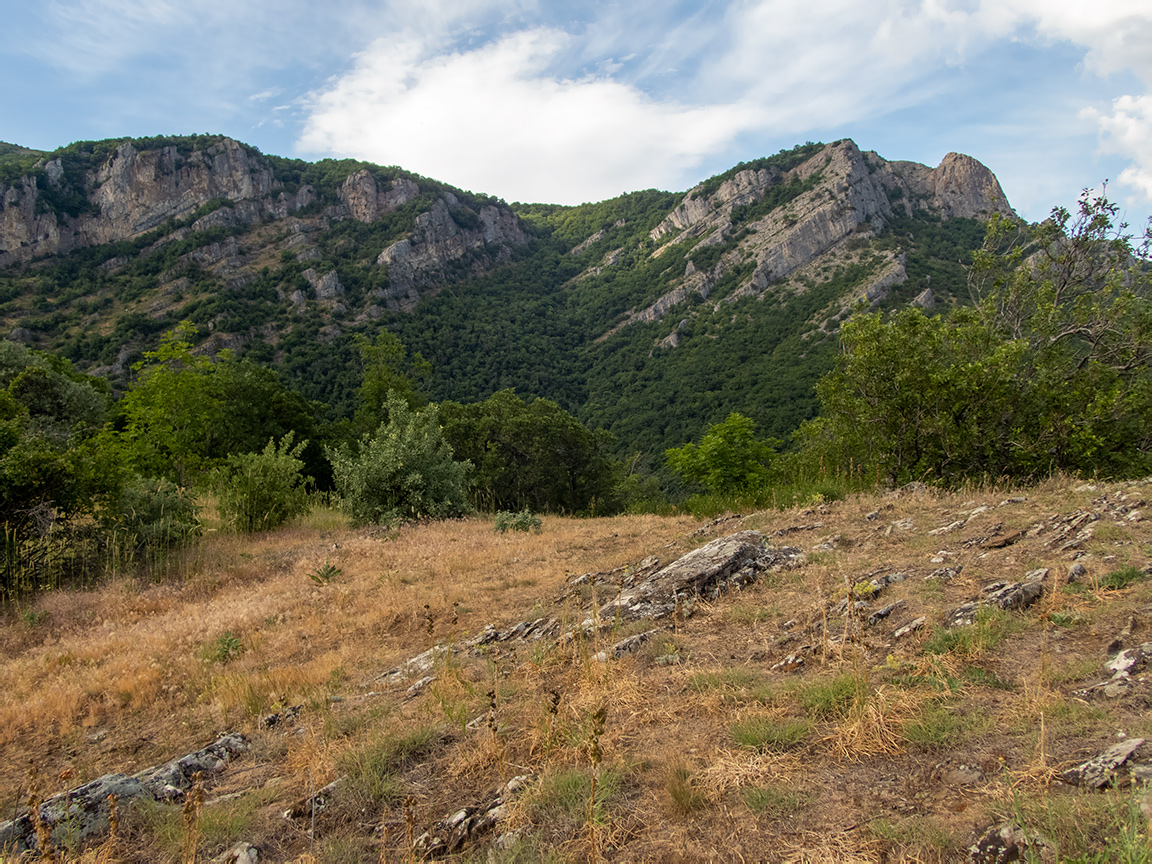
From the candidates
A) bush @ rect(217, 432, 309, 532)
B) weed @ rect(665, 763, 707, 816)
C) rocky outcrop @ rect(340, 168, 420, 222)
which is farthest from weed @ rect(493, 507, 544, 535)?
rocky outcrop @ rect(340, 168, 420, 222)

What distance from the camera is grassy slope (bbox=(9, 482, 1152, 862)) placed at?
2.28 metres

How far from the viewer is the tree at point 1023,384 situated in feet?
31.6

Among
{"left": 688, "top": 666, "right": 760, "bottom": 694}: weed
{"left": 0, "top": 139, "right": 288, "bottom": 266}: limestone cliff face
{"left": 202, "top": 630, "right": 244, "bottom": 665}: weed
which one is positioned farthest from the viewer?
{"left": 0, "top": 139, "right": 288, "bottom": 266}: limestone cliff face

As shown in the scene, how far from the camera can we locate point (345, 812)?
2.85 m

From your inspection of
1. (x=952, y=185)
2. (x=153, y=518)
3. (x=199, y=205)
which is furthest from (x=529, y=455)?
(x=952, y=185)

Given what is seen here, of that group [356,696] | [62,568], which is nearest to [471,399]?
[62,568]

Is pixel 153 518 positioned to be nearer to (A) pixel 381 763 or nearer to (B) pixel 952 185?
(A) pixel 381 763

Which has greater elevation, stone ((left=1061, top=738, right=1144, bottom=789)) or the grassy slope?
stone ((left=1061, top=738, right=1144, bottom=789))

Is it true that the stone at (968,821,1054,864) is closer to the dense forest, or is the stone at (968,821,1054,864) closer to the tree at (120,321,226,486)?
the dense forest

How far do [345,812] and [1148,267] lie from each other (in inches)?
→ 747

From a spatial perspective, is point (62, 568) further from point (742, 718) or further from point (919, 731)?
point (919, 731)

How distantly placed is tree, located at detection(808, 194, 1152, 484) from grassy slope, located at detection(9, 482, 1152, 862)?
12.3 feet

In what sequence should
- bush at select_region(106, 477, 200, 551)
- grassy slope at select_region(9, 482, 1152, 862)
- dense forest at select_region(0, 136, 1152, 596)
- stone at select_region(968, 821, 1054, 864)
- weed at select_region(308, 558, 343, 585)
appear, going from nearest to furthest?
stone at select_region(968, 821, 1054, 864)
grassy slope at select_region(9, 482, 1152, 862)
weed at select_region(308, 558, 343, 585)
bush at select_region(106, 477, 200, 551)
dense forest at select_region(0, 136, 1152, 596)

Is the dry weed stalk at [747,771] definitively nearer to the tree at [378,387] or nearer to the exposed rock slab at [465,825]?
the exposed rock slab at [465,825]
